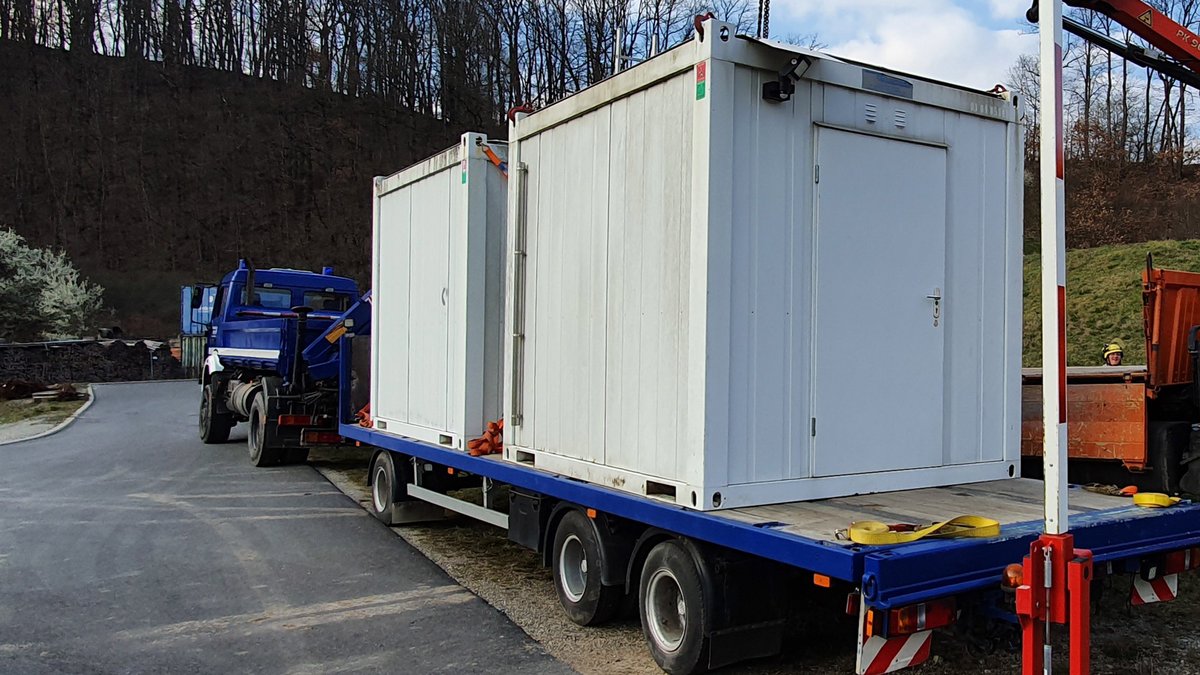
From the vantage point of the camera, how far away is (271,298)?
16094mm

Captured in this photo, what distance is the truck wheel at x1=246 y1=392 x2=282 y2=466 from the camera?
13094 mm

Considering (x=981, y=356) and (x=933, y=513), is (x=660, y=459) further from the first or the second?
(x=981, y=356)

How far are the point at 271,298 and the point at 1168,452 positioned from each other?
530 inches

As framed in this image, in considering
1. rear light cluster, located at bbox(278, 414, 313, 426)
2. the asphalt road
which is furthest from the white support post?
rear light cluster, located at bbox(278, 414, 313, 426)

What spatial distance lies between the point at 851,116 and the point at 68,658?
521 cm

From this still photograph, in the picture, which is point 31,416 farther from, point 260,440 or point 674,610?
point 674,610

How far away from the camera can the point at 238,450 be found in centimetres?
1543

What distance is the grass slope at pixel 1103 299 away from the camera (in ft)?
56.5

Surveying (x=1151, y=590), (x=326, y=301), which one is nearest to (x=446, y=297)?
(x=1151, y=590)

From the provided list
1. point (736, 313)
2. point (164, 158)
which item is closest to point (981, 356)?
point (736, 313)

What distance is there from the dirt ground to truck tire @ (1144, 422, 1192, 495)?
68cm

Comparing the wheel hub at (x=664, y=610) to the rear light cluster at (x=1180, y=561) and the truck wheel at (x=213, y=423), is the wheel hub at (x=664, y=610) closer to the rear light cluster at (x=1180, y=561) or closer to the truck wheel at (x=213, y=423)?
the rear light cluster at (x=1180, y=561)

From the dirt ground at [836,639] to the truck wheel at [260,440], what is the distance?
6.76m

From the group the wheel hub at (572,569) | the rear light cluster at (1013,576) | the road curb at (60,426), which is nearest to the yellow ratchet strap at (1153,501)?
the rear light cluster at (1013,576)
